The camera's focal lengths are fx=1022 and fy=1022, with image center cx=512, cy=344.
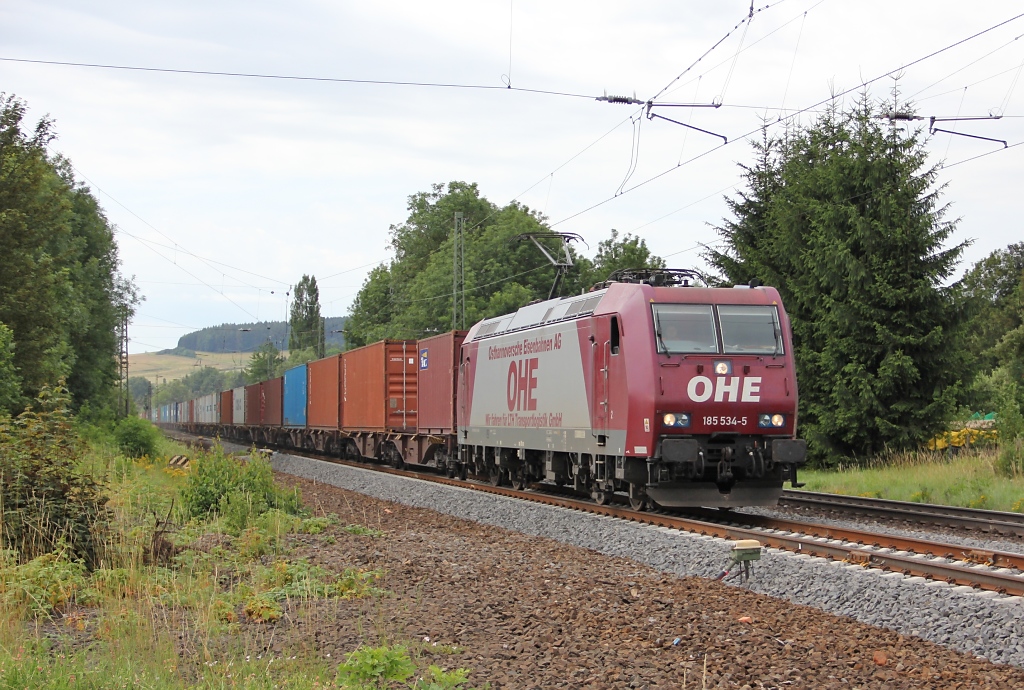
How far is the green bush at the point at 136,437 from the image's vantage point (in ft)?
112

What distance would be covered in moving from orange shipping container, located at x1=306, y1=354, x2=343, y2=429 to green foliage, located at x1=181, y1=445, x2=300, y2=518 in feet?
59.9

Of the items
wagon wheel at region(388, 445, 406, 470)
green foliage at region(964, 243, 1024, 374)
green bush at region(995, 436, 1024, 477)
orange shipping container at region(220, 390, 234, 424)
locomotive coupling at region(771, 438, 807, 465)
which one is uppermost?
green foliage at region(964, 243, 1024, 374)

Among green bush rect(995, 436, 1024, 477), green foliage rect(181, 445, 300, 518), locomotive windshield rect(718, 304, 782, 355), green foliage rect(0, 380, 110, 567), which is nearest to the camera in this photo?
green foliage rect(0, 380, 110, 567)

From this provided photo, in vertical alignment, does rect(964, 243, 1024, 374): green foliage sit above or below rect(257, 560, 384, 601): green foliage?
above

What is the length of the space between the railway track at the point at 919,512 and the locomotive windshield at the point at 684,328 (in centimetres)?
324

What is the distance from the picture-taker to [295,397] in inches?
1638

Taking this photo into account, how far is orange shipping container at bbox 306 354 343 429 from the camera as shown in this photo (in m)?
34.4

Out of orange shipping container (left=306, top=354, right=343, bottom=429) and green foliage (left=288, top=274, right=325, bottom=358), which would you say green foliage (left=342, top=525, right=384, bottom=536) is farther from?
green foliage (left=288, top=274, right=325, bottom=358)

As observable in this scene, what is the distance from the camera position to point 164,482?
826 inches

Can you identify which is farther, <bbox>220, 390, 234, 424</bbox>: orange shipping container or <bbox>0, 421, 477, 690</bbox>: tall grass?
<bbox>220, 390, 234, 424</bbox>: orange shipping container

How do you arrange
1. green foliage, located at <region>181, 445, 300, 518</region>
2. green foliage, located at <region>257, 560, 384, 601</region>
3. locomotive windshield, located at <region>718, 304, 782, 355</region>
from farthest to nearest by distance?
green foliage, located at <region>181, 445, 300, 518</region> < locomotive windshield, located at <region>718, 304, 782, 355</region> < green foliage, located at <region>257, 560, 384, 601</region>

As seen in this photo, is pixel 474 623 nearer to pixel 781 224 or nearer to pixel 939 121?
pixel 939 121

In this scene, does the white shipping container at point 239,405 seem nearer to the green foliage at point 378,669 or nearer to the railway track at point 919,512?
the railway track at point 919,512

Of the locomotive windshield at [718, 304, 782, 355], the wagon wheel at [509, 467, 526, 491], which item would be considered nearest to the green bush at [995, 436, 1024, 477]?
the locomotive windshield at [718, 304, 782, 355]
